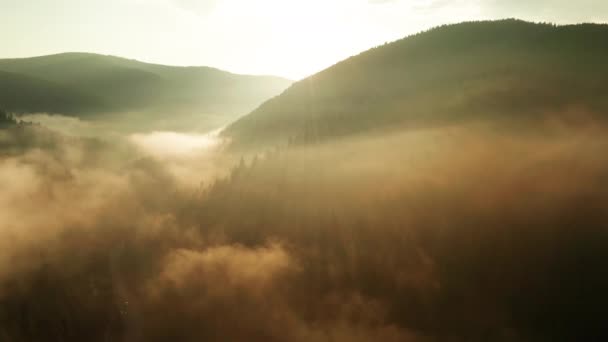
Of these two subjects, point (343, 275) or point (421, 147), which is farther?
point (421, 147)

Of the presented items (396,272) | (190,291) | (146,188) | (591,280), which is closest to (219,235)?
(190,291)

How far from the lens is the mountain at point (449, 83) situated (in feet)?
412

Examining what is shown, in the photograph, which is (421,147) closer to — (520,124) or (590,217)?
(520,124)

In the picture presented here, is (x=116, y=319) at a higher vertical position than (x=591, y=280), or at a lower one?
lower

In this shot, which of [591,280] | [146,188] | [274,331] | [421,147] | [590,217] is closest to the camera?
[591,280]

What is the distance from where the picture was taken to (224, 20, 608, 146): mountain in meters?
126

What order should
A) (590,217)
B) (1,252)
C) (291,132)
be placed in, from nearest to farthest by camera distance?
(590,217) < (291,132) < (1,252)

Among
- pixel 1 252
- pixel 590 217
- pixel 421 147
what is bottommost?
pixel 1 252

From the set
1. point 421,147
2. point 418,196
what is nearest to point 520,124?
point 421,147

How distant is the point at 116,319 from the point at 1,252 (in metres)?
85.4

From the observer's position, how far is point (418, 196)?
125m

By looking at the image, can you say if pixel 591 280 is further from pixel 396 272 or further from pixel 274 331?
pixel 274 331

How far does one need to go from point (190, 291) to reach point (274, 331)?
42040mm

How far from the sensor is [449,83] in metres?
140
